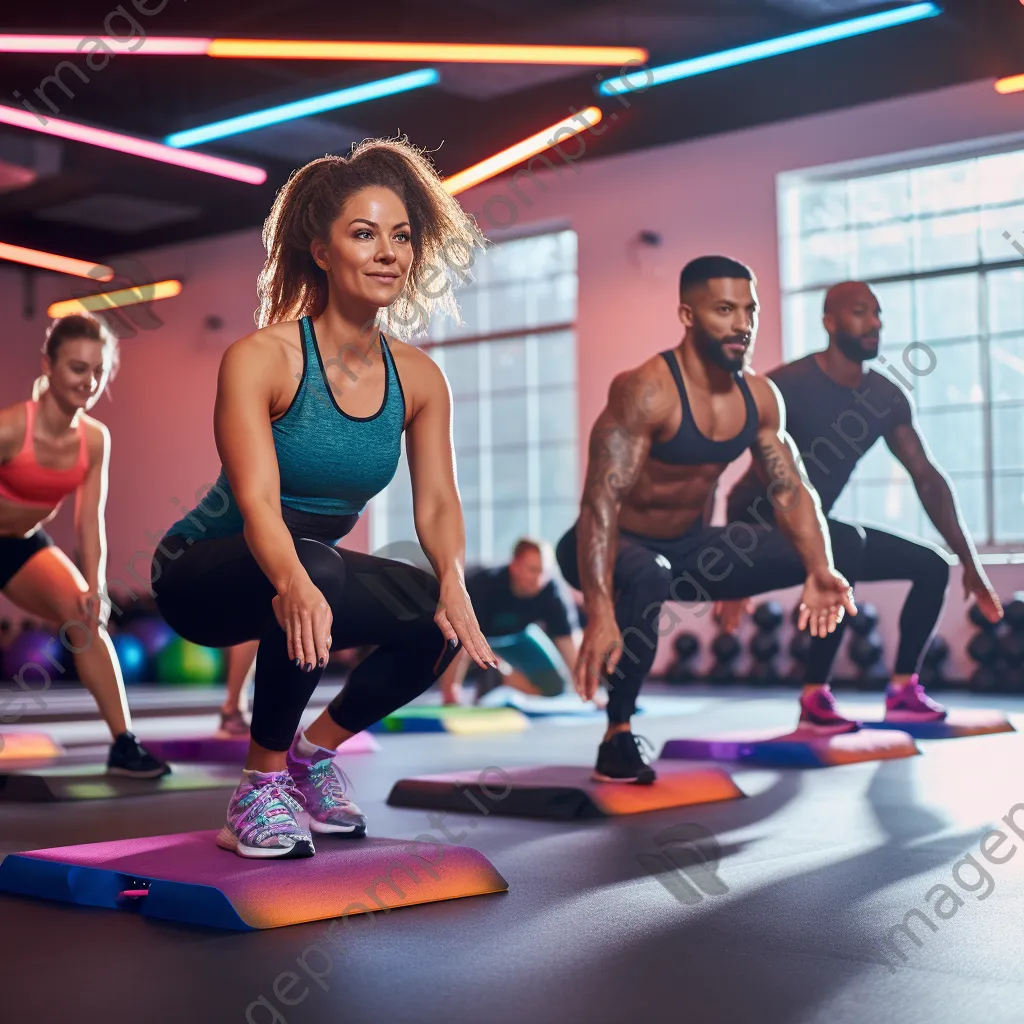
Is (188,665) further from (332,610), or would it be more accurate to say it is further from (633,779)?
(332,610)

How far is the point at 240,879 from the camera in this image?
1.80 metres

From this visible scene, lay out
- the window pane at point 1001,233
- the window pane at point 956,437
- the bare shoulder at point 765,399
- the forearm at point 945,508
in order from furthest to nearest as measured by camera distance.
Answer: the window pane at point 956,437 → the window pane at point 1001,233 → the forearm at point 945,508 → the bare shoulder at point 765,399

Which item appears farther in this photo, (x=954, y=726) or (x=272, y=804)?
(x=954, y=726)

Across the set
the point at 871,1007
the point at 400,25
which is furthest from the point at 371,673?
the point at 400,25

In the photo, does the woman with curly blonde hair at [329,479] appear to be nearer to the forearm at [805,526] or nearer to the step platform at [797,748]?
the forearm at [805,526]

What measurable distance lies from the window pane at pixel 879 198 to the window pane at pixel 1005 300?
718 mm

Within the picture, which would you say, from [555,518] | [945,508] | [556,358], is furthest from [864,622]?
[945,508]

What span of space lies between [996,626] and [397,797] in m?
4.86

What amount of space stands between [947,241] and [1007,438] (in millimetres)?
1234

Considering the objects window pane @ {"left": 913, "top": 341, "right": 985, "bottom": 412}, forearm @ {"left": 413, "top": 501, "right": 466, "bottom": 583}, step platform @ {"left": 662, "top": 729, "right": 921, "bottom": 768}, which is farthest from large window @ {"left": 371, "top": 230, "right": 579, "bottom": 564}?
forearm @ {"left": 413, "top": 501, "right": 466, "bottom": 583}

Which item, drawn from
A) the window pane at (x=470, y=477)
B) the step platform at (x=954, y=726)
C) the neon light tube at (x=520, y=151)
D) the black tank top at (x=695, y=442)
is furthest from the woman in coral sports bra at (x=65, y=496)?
the window pane at (x=470, y=477)

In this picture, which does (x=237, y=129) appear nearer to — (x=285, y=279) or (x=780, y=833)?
(x=285, y=279)

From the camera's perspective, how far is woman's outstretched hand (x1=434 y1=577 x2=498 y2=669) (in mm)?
1993

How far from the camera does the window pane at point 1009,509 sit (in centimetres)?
748
